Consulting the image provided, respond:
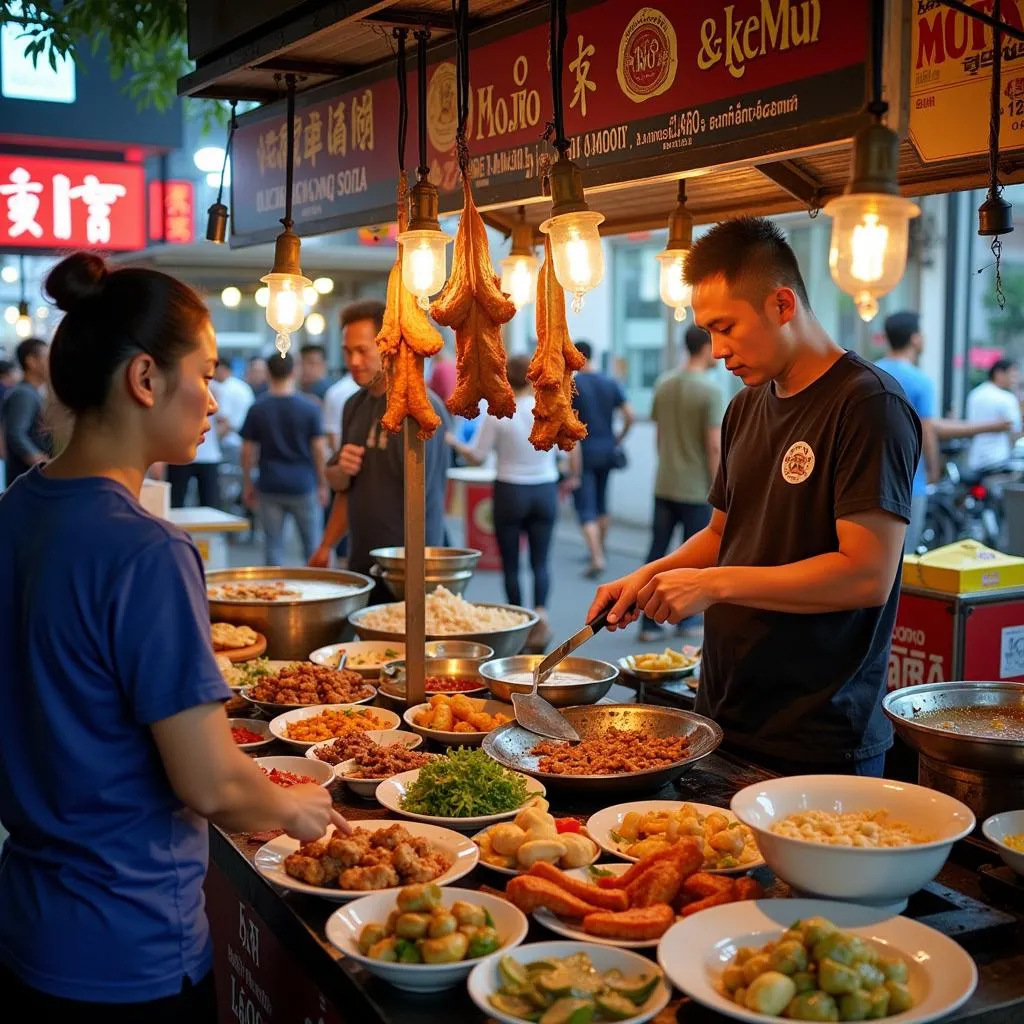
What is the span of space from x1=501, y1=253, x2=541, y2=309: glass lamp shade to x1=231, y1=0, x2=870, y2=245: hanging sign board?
0.59 meters

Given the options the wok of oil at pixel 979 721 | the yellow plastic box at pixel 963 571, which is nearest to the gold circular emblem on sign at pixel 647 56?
the wok of oil at pixel 979 721

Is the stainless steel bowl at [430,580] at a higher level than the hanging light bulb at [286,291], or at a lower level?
lower

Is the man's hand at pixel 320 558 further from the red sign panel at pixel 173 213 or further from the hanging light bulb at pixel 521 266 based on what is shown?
the red sign panel at pixel 173 213

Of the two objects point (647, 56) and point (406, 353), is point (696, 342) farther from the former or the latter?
point (647, 56)

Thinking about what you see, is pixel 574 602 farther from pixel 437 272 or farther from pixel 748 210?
pixel 437 272

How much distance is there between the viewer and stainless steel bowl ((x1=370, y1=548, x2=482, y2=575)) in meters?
4.60

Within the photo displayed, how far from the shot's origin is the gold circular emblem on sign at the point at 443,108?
3.49m

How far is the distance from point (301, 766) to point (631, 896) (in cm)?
106

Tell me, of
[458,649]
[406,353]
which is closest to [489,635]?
[458,649]

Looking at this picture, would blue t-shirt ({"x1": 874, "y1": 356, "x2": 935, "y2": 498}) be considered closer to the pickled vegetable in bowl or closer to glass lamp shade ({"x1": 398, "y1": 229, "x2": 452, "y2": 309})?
glass lamp shade ({"x1": 398, "y1": 229, "x2": 452, "y2": 309})

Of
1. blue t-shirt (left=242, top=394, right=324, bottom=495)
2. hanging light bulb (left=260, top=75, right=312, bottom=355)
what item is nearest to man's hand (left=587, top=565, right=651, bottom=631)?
hanging light bulb (left=260, top=75, right=312, bottom=355)

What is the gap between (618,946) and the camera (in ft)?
6.35

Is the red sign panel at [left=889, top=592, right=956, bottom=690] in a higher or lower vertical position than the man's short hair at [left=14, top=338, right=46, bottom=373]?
lower

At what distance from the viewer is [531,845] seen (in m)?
2.22
